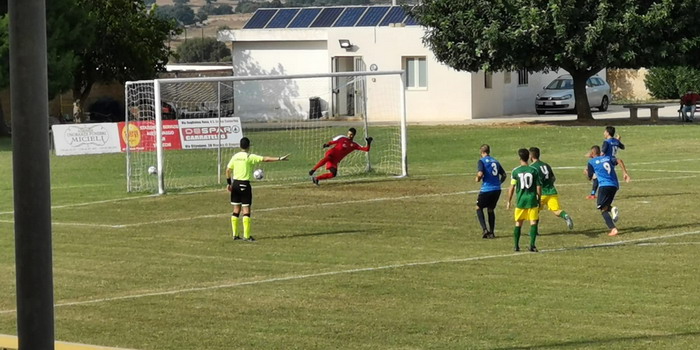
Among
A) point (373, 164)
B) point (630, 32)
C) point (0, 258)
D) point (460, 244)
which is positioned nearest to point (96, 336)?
point (0, 258)

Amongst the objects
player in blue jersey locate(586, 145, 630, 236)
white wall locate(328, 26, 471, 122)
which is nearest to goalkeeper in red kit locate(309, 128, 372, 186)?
player in blue jersey locate(586, 145, 630, 236)

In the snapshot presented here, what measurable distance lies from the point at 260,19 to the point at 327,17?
421cm

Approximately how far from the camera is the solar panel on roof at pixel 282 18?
197 ft

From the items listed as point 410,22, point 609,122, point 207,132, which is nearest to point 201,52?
point 410,22

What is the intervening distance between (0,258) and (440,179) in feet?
45.5

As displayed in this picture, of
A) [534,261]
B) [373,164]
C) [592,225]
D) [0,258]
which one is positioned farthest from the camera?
[373,164]

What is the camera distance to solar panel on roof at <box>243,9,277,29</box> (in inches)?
2398

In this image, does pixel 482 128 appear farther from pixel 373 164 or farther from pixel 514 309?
pixel 514 309

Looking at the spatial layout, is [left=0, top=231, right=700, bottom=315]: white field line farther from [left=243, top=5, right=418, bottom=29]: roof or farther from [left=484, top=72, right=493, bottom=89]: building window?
[left=243, top=5, right=418, bottom=29]: roof

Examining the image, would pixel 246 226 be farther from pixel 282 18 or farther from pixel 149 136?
pixel 282 18

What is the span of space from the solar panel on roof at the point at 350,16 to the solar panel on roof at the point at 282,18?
300 cm

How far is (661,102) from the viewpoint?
65812 mm

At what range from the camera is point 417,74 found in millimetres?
55125

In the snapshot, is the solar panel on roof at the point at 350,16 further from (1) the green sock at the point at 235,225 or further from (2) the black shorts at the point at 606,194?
(2) the black shorts at the point at 606,194
